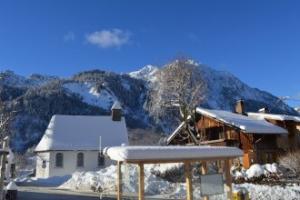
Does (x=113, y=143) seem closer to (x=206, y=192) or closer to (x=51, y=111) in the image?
(x=206, y=192)

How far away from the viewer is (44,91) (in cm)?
19475

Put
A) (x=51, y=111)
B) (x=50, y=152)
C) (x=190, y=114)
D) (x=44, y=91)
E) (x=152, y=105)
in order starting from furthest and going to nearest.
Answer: (x=44, y=91) < (x=51, y=111) < (x=50, y=152) < (x=152, y=105) < (x=190, y=114)

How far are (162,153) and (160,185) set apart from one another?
17288 millimetres

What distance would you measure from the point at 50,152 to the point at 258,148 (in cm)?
2325

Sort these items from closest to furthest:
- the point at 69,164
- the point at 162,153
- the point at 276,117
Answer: the point at 162,153, the point at 276,117, the point at 69,164

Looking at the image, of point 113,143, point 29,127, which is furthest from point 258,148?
point 29,127

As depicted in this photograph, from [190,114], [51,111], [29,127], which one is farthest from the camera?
[51,111]

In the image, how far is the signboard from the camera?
1550 cm

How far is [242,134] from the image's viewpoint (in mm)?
43219

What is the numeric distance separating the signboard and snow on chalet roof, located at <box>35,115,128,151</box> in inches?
1364

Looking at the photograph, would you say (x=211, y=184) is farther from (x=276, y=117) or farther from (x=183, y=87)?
(x=276, y=117)

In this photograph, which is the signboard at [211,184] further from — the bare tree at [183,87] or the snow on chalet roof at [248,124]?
the snow on chalet roof at [248,124]

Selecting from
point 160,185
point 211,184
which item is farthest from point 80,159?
point 211,184

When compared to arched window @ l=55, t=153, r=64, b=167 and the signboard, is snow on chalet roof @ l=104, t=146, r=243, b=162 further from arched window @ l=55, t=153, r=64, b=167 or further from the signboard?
arched window @ l=55, t=153, r=64, b=167
